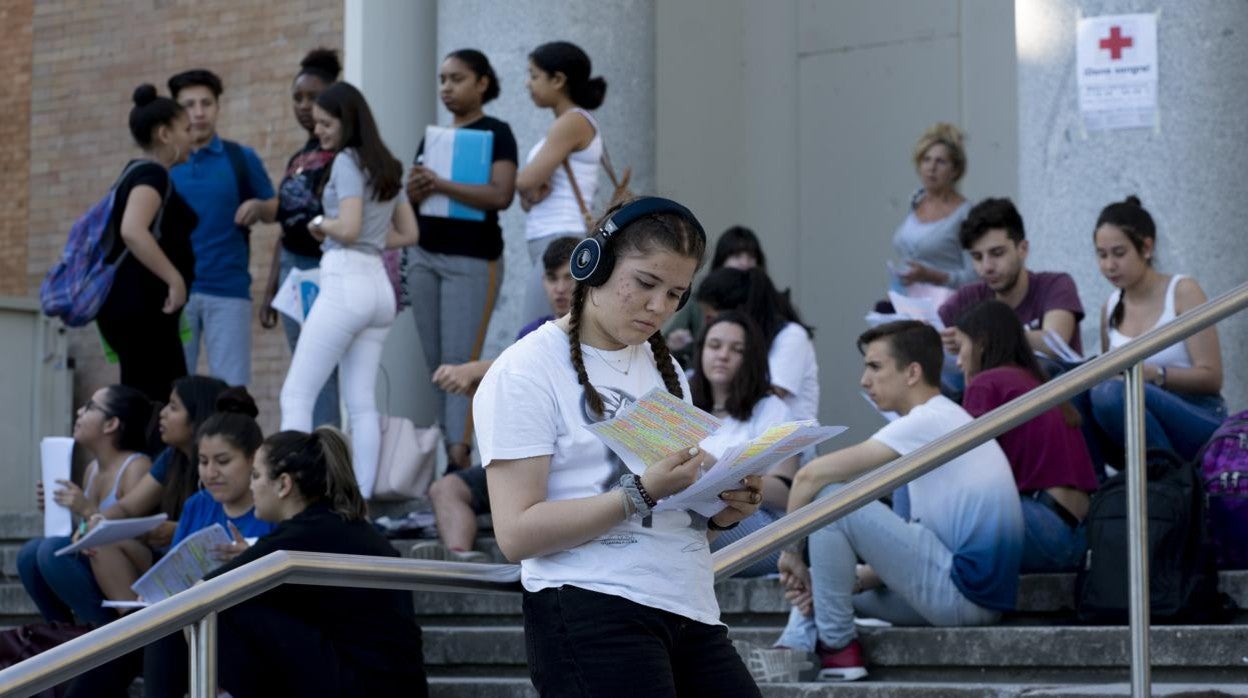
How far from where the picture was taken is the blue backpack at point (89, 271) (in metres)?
8.23

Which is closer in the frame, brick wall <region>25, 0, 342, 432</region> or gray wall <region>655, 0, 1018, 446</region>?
gray wall <region>655, 0, 1018, 446</region>

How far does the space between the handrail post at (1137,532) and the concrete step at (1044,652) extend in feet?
1.89

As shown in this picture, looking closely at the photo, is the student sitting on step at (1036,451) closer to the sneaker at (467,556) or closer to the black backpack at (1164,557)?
the black backpack at (1164,557)

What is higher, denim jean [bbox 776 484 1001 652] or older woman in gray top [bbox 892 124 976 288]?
older woman in gray top [bbox 892 124 976 288]

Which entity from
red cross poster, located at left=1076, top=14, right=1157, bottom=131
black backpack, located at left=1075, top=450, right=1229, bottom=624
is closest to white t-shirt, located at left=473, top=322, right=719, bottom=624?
black backpack, located at left=1075, top=450, right=1229, bottom=624

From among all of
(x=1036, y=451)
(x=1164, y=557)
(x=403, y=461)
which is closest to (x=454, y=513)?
(x=403, y=461)

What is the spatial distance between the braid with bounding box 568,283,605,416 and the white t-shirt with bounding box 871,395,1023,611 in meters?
2.50

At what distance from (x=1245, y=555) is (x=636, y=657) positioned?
10.3ft

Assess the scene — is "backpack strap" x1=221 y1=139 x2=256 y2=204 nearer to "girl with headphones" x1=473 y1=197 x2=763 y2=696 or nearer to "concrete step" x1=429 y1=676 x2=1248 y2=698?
"concrete step" x1=429 y1=676 x2=1248 y2=698

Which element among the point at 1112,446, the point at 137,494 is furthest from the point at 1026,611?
the point at 137,494

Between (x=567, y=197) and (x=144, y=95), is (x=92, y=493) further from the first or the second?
(x=567, y=197)

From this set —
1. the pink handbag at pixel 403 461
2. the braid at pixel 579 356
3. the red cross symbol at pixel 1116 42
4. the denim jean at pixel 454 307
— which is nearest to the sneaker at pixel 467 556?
the pink handbag at pixel 403 461

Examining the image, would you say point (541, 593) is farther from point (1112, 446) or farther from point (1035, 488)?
point (1112, 446)

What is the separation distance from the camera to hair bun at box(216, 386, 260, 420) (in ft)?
23.9
